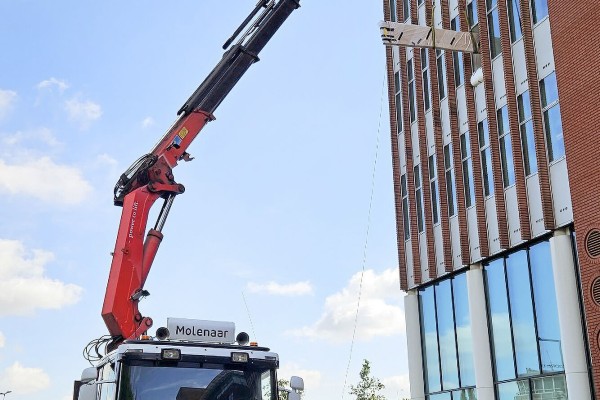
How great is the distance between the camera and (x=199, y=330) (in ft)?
35.0

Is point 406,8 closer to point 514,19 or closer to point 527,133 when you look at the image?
point 514,19

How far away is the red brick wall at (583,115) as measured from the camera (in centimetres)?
1606

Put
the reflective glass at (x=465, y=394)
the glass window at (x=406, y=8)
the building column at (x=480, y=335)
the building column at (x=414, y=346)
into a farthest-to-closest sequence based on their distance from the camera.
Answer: the glass window at (x=406, y=8)
the building column at (x=414, y=346)
the reflective glass at (x=465, y=394)
the building column at (x=480, y=335)

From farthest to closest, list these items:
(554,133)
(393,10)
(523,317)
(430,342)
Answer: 1. (393,10)
2. (430,342)
3. (523,317)
4. (554,133)

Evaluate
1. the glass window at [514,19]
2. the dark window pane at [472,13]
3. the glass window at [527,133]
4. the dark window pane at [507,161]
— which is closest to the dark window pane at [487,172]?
the dark window pane at [507,161]

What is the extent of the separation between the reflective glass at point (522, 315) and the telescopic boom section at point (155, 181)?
8.77m

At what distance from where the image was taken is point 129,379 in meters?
9.53

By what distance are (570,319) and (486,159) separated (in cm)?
598

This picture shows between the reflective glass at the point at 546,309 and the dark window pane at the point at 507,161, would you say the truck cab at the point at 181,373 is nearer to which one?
the reflective glass at the point at 546,309

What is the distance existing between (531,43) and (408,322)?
10.4 metres


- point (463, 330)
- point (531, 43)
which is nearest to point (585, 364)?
point (463, 330)

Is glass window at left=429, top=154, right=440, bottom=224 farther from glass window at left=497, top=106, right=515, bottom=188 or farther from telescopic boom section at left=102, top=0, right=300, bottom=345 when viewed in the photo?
telescopic boom section at left=102, top=0, right=300, bottom=345

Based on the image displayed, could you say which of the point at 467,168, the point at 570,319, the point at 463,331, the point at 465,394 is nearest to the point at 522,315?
the point at 570,319

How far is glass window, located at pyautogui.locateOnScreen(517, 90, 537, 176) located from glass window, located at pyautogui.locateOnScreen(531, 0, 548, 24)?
1.93m
